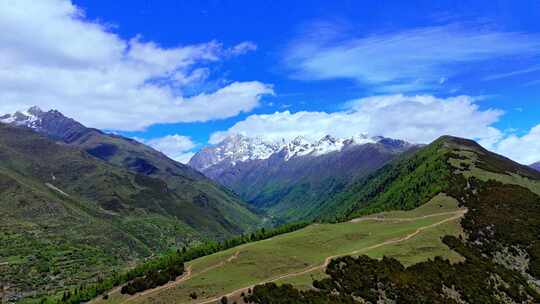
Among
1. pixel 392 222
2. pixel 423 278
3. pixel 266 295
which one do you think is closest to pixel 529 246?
pixel 392 222

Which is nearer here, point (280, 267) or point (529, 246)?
point (280, 267)

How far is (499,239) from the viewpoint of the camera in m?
141

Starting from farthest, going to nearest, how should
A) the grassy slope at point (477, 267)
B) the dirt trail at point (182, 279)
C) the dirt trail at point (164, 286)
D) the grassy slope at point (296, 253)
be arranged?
the grassy slope at point (477, 267)
the dirt trail at point (182, 279)
the dirt trail at point (164, 286)
the grassy slope at point (296, 253)

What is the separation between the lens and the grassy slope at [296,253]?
94438 mm

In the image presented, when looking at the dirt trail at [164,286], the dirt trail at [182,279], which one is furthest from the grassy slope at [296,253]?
the dirt trail at [164,286]

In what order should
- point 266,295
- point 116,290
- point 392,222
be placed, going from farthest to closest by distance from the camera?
1. point 392,222
2. point 116,290
3. point 266,295

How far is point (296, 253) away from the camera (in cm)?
11694

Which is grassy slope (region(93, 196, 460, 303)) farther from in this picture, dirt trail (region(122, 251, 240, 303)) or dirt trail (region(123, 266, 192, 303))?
dirt trail (region(123, 266, 192, 303))

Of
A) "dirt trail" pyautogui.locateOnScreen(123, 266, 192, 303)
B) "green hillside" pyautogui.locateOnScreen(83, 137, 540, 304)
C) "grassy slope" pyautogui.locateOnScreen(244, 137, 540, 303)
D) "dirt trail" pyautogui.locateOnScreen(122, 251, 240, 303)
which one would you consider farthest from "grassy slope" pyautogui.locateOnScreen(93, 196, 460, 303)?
"grassy slope" pyautogui.locateOnScreen(244, 137, 540, 303)

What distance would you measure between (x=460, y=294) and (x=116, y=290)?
7292 cm

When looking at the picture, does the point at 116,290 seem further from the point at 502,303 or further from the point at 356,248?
the point at 502,303

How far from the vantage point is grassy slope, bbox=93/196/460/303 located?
94438mm

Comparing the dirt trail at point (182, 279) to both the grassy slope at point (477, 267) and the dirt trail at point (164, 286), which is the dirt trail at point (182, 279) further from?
the grassy slope at point (477, 267)

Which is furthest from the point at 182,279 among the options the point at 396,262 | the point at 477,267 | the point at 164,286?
the point at 477,267
